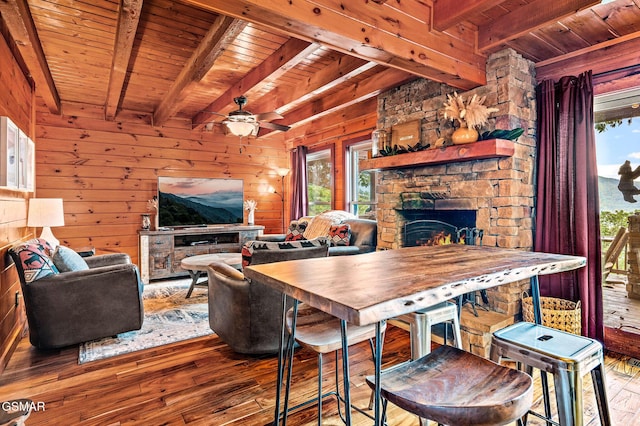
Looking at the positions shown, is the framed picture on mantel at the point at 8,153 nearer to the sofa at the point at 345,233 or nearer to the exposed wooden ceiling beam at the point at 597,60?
the sofa at the point at 345,233

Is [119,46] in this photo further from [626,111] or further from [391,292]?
[626,111]

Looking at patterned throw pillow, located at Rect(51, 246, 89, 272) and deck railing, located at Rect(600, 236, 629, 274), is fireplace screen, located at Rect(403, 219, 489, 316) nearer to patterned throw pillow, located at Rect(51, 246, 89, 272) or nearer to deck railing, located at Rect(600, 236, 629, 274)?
deck railing, located at Rect(600, 236, 629, 274)

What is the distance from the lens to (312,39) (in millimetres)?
2145

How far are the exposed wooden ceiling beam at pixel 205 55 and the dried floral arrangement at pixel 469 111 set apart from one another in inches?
70.3

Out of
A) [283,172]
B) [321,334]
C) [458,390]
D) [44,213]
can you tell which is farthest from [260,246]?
[283,172]

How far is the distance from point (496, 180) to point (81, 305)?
3521mm

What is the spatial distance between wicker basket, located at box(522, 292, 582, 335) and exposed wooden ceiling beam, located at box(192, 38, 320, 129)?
264cm

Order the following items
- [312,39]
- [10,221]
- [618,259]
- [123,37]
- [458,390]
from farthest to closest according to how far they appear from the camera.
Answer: [618,259] → [10,221] → [123,37] → [312,39] → [458,390]

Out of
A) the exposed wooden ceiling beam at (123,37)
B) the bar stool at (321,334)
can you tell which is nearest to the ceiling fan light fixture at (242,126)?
the exposed wooden ceiling beam at (123,37)

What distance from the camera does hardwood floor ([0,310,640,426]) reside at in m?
1.89

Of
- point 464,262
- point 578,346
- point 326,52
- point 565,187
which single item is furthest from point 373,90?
point 578,346

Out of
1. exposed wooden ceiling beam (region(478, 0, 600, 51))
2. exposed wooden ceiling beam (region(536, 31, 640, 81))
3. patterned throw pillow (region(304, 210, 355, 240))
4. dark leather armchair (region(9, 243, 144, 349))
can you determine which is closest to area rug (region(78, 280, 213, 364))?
dark leather armchair (region(9, 243, 144, 349))

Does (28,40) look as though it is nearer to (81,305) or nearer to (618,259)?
(81,305)

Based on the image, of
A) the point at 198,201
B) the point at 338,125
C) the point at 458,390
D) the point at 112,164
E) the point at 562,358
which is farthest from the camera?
the point at 198,201
